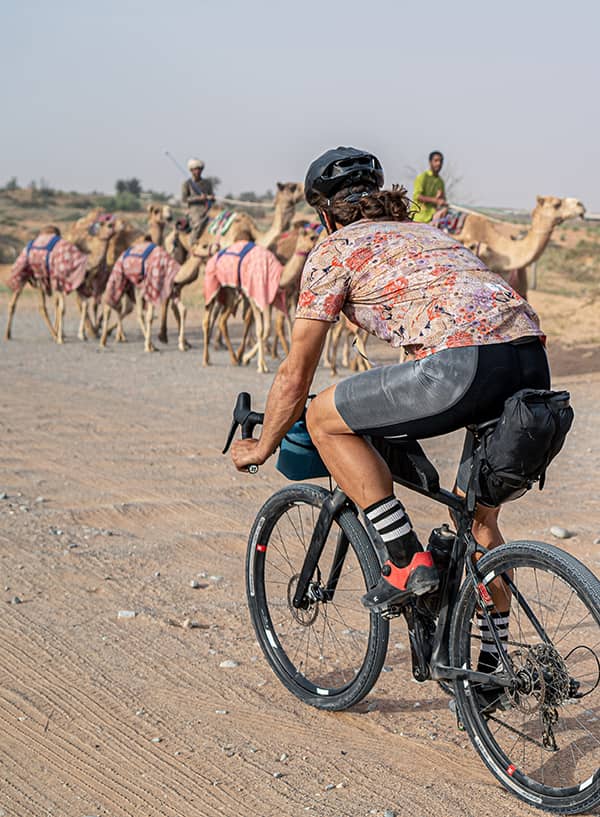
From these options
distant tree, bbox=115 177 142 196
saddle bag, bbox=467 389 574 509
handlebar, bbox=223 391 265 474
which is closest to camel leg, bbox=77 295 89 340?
handlebar, bbox=223 391 265 474

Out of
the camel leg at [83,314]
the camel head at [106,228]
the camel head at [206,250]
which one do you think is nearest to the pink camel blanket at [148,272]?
the camel head at [206,250]

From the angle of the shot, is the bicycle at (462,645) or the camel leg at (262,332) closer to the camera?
the bicycle at (462,645)

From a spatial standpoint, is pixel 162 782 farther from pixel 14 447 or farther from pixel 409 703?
pixel 14 447

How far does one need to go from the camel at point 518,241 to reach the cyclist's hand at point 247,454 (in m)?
12.2

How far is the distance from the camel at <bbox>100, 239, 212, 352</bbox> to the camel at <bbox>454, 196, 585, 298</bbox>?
4284 mm

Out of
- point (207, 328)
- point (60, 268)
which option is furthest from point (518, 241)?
point (60, 268)

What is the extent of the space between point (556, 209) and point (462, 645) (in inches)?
536

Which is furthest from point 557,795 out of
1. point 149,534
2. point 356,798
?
point 149,534

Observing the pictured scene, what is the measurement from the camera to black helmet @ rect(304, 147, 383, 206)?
12.1 ft

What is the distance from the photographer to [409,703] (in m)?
4.25

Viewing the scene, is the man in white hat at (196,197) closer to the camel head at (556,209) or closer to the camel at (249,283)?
the camel at (249,283)

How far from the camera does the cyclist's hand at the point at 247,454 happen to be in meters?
3.91

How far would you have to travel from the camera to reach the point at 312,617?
429 cm

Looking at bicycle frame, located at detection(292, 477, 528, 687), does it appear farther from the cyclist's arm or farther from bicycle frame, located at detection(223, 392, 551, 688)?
the cyclist's arm
